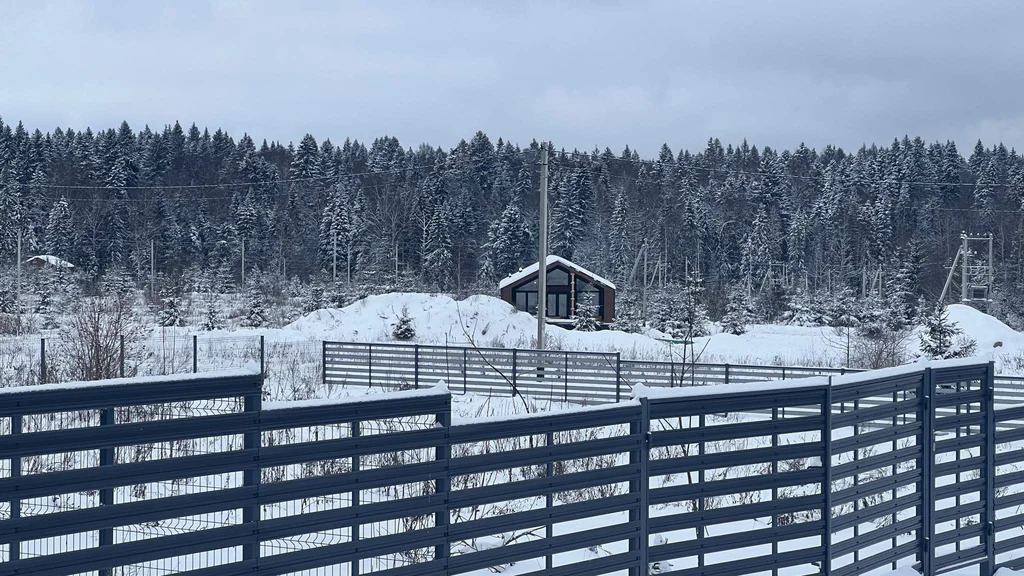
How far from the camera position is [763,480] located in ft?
18.4

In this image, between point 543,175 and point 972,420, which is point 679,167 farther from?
point 972,420

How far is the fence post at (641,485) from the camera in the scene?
5.11 metres

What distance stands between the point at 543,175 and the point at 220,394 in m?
23.9

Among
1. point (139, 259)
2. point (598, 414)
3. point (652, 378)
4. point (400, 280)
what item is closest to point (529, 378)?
point (652, 378)

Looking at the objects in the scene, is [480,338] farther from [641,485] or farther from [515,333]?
[641,485]

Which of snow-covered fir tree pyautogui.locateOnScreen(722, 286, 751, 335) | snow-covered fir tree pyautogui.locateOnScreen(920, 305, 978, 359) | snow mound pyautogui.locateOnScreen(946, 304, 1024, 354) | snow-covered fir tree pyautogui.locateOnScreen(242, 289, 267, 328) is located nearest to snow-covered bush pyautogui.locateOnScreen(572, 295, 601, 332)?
snow-covered fir tree pyautogui.locateOnScreen(722, 286, 751, 335)

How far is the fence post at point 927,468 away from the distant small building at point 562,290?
45480mm

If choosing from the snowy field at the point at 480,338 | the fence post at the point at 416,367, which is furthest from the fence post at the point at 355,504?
the snowy field at the point at 480,338

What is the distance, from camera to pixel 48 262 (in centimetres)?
6688

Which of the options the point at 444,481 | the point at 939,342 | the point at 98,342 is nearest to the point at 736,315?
the point at 939,342

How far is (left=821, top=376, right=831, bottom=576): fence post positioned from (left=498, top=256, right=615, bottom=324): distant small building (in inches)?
1816

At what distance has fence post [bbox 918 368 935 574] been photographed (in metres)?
6.50

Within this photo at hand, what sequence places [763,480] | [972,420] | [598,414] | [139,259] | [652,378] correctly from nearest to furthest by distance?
[598,414] < [763,480] < [972,420] < [652,378] < [139,259]

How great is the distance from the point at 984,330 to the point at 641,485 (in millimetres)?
35286
